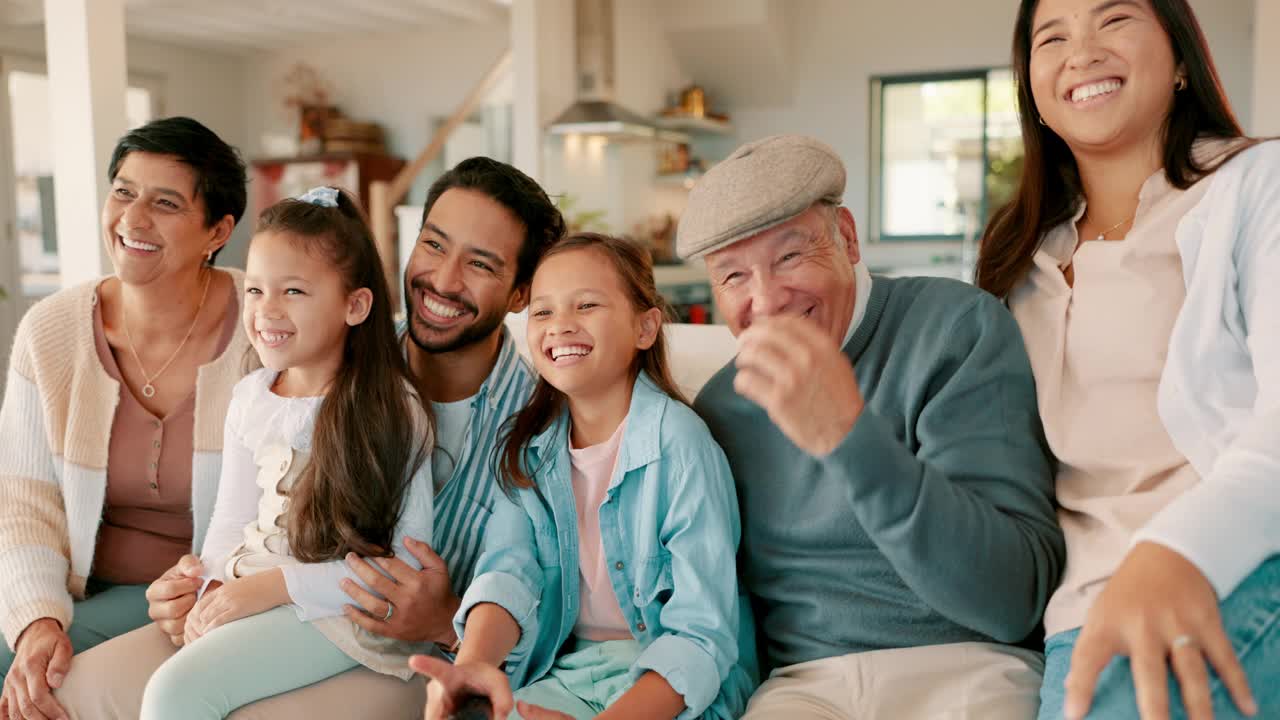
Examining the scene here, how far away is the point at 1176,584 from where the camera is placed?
3.14ft

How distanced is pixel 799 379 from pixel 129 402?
140cm

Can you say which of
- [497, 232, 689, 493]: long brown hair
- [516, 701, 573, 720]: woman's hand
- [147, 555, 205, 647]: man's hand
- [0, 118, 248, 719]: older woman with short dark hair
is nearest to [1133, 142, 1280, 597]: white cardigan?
[497, 232, 689, 493]: long brown hair

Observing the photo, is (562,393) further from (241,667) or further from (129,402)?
(129,402)

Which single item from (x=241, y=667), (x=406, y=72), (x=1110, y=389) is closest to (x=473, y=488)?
(x=241, y=667)

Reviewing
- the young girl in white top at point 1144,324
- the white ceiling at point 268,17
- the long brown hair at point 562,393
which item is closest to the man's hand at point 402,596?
the long brown hair at point 562,393

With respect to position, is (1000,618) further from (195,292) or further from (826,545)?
(195,292)

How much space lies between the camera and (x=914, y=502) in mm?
1102

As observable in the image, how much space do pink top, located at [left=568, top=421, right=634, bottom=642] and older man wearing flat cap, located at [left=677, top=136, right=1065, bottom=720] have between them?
0.65ft

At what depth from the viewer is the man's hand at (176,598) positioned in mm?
1638

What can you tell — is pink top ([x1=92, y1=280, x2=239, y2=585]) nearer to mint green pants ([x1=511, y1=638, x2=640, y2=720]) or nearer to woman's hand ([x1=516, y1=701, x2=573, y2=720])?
mint green pants ([x1=511, y1=638, x2=640, y2=720])

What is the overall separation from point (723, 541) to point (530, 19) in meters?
5.52

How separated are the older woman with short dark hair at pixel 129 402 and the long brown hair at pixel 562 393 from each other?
0.58m

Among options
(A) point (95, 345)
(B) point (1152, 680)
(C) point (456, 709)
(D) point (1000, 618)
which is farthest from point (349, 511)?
(B) point (1152, 680)

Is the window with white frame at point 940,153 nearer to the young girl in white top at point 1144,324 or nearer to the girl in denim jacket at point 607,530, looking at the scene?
the young girl in white top at point 1144,324
